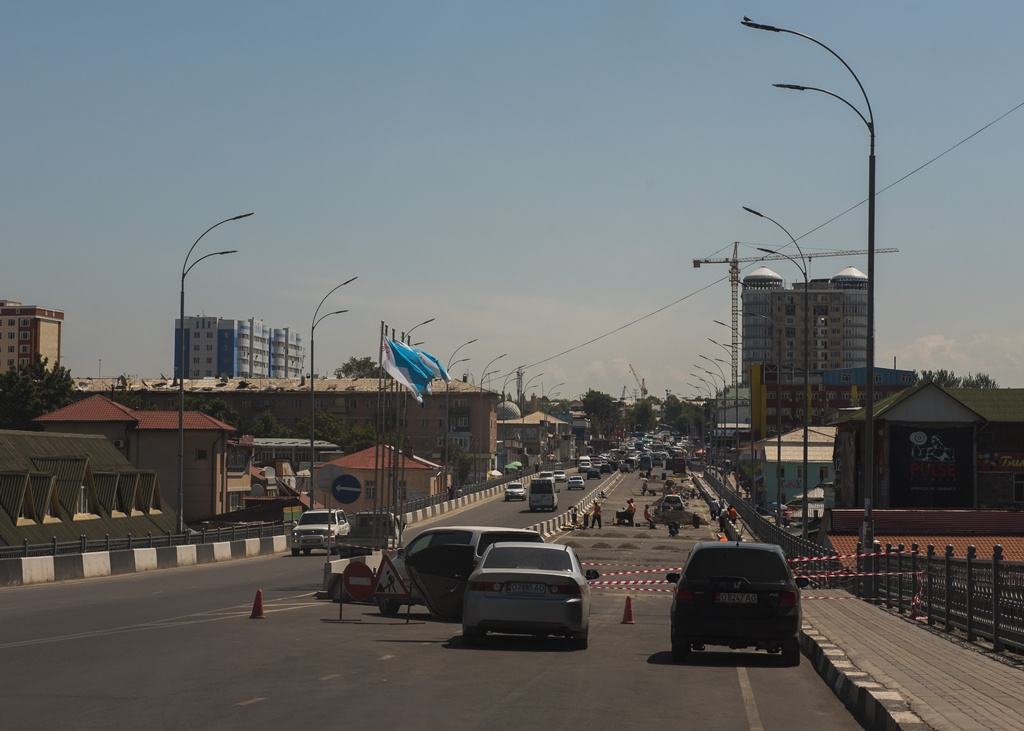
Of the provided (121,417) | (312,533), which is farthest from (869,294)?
(121,417)

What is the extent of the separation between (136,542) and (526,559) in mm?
26944

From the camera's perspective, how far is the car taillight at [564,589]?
612 inches

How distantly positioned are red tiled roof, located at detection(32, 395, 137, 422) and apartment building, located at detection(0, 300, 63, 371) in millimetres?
124888

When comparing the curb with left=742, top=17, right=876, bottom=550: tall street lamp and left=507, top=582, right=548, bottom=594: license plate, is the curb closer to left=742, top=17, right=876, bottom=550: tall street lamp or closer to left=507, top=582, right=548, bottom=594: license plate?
left=507, top=582, right=548, bottom=594: license plate

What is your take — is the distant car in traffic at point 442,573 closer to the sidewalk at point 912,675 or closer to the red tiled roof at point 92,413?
the sidewalk at point 912,675

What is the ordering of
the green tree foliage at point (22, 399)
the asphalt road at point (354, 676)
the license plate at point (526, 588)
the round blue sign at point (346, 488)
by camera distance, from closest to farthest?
the asphalt road at point (354, 676)
the license plate at point (526, 588)
the round blue sign at point (346, 488)
the green tree foliage at point (22, 399)

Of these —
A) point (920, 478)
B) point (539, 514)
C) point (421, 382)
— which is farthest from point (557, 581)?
point (539, 514)

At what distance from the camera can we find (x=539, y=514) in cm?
7800

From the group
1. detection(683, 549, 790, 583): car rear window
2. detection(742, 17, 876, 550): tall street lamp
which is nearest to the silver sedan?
detection(683, 549, 790, 583): car rear window

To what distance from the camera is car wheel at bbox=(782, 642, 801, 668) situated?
15.1m

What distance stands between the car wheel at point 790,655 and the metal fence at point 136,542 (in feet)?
73.7

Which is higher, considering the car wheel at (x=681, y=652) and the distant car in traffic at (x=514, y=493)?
the car wheel at (x=681, y=652)

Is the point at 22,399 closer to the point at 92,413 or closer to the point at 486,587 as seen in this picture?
the point at 92,413

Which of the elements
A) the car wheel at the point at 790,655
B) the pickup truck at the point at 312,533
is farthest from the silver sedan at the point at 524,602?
the pickup truck at the point at 312,533
